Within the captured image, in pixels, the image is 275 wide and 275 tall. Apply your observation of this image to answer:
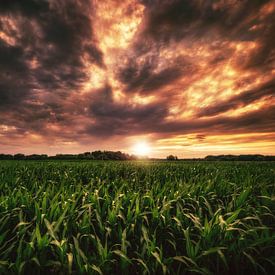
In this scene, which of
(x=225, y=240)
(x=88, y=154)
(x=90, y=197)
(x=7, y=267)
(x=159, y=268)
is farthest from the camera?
(x=88, y=154)

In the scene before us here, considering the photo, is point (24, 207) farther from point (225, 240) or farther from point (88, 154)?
point (88, 154)

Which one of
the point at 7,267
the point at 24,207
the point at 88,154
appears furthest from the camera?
the point at 88,154

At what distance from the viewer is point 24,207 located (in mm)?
3898

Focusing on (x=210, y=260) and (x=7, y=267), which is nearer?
(x=7, y=267)

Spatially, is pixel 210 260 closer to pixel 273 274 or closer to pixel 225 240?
pixel 225 240

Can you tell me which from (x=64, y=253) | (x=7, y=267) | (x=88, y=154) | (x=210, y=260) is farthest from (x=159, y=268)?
(x=88, y=154)

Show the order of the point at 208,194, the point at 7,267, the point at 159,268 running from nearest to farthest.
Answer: the point at 7,267 → the point at 159,268 → the point at 208,194

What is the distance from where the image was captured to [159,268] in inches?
109

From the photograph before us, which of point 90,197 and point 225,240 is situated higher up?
point 90,197

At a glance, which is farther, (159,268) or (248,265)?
(248,265)

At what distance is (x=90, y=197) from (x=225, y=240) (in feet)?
7.84

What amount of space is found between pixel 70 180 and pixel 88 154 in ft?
181

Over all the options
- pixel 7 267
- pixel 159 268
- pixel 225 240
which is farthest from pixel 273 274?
pixel 7 267

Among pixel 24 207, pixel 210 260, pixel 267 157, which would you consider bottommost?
pixel 210 260
